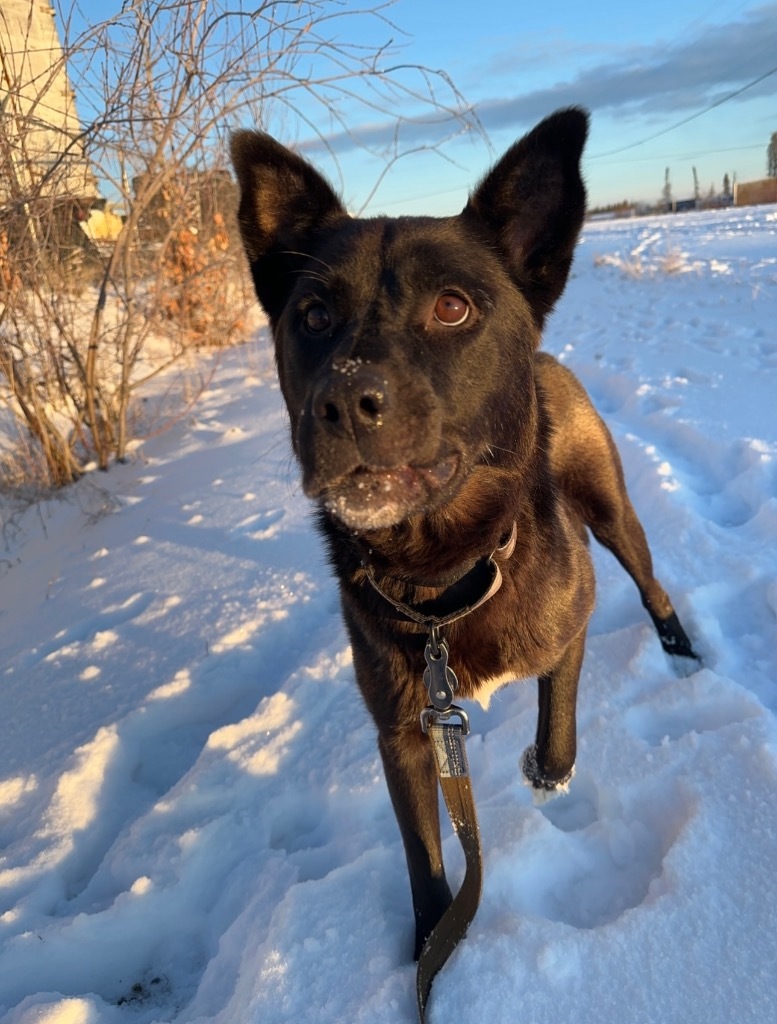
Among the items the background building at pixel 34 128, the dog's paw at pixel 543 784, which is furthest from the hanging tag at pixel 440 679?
the background building at pixel 34 128

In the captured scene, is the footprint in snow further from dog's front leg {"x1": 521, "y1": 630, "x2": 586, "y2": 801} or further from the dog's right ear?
the dog's right ear

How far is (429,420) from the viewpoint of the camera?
151cm

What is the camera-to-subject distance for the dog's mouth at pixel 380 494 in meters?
1.49

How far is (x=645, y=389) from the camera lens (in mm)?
5230

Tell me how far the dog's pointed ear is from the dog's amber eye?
0.36 metres

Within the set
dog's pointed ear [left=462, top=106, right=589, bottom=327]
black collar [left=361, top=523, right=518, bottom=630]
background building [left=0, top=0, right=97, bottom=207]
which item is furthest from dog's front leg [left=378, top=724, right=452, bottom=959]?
background building [left=0, top=0, right=97, bottom=207]

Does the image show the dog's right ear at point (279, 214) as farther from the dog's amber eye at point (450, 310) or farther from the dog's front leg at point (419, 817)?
the dog's front leg at point (419, 817)

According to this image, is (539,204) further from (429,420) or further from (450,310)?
(429,420)

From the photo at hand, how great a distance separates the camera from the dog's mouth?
1.49m

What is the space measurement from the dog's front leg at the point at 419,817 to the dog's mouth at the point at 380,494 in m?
0.62

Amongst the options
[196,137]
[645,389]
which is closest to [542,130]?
[196,137]

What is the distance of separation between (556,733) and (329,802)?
781 mm

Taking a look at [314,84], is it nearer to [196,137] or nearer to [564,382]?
[196,137]

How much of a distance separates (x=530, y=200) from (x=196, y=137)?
10.3 feet
